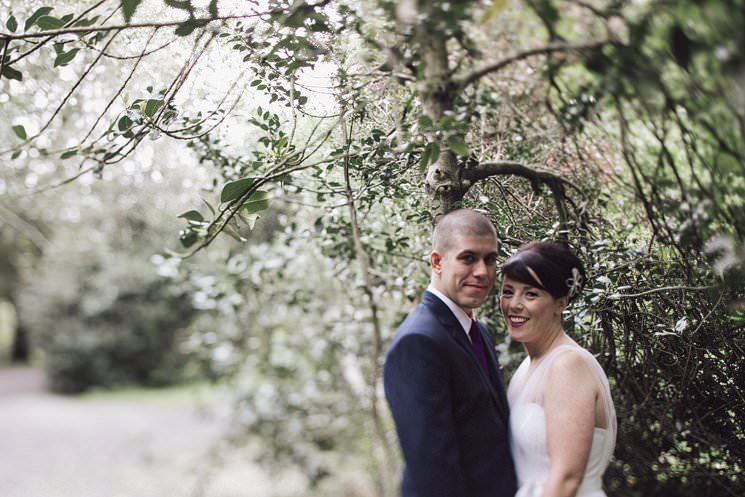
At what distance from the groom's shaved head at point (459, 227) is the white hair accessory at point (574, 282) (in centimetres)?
31

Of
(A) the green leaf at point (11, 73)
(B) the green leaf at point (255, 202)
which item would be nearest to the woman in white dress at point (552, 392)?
(B) the green leaf at point (255, 202)

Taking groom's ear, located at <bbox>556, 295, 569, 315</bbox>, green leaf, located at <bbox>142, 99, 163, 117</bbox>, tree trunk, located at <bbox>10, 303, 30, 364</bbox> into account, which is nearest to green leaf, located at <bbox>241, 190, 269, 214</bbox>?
green leaf, located at <bbox>142, 99, 163, 117</bbox>

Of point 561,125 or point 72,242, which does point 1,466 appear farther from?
point 561,125

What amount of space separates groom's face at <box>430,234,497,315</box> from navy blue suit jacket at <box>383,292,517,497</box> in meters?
0.07

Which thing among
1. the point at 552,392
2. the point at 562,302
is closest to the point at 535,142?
the point at 562,302

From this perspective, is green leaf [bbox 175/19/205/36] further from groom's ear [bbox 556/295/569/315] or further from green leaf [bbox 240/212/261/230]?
groom's ear [bbox 556/295/569/315]

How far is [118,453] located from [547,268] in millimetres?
9999

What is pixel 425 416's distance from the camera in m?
2.08

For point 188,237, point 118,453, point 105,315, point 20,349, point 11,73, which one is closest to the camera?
point 11,73

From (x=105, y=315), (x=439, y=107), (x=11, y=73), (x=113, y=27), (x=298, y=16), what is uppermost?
(x=105, y=315)

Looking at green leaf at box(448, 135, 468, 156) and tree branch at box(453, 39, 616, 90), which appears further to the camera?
green leaf at box(448, 135, 468, 156)

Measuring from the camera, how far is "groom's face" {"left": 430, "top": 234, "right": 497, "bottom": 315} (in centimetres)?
225

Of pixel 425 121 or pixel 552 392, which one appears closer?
pixel 425 121

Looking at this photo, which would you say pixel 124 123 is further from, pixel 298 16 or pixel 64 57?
pixel 298 16
